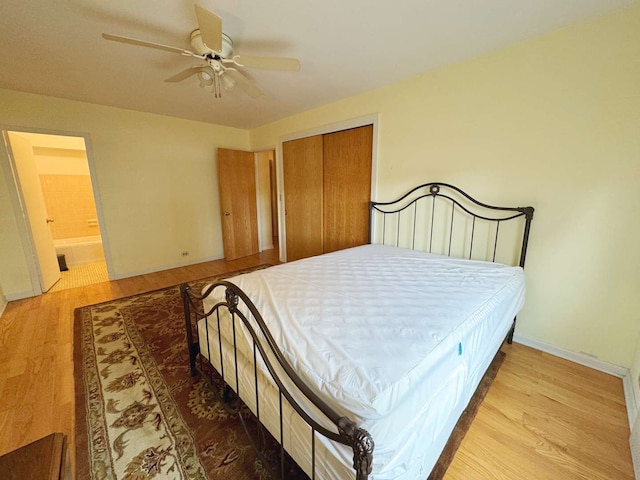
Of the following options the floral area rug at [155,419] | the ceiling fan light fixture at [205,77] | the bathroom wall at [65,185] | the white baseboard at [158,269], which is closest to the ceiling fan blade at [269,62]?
the ceiling fan light fixture at [205,77]

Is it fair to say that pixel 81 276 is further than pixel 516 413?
Yes

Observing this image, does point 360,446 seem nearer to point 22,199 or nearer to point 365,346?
point 365,346

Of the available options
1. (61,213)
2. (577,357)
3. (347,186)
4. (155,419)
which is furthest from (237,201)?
(577,357)

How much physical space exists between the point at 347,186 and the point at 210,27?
2.16m

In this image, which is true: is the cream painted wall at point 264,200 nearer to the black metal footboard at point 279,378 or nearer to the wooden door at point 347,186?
the wooden door at point 347,186

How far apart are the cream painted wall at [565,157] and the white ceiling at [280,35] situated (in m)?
0.19

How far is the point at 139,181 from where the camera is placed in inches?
148

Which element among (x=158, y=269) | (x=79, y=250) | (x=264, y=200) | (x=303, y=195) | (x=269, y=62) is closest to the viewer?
(x=269, y=62)

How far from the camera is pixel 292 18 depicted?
1.66 metres

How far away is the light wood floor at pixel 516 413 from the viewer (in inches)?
47.5

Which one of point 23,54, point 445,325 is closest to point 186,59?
point 23,54

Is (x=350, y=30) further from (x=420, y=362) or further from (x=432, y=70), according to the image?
(x=420, y=362)

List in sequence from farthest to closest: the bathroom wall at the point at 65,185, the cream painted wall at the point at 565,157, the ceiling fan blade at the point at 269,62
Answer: the bathroom wall at the point at 65,185 < the ceiling fan blade at the point at 269,62 < the cream painted wall at the point at 565,157

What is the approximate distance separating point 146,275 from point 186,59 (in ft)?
10.2
